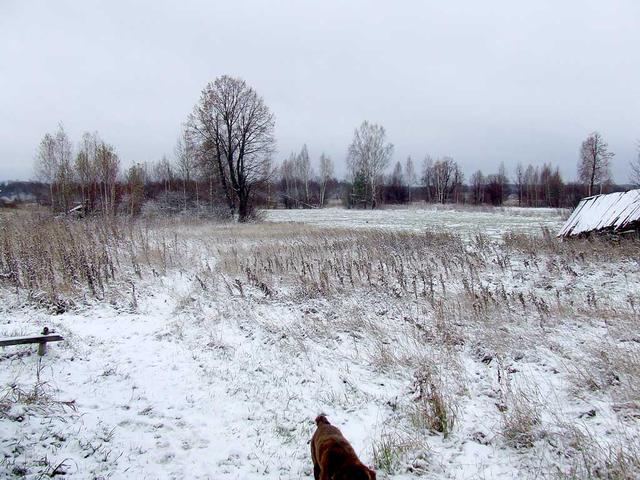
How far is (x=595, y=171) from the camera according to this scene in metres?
45.0

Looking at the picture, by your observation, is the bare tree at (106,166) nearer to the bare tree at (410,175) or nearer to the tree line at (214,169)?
the tree line at (214,169)

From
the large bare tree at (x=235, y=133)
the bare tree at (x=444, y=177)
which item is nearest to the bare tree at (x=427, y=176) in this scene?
the bare tree at (x=444, y=177)

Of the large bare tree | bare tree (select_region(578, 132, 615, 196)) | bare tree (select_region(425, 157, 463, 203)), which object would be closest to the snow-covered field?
the large bare tree

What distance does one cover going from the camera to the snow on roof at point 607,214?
11045 mm

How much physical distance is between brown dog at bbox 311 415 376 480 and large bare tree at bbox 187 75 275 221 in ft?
92.2

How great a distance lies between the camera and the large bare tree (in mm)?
29203

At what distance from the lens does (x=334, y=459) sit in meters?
2.38

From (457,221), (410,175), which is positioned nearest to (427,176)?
(410,175)

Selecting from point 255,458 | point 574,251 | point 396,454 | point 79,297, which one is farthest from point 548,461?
point 574,251

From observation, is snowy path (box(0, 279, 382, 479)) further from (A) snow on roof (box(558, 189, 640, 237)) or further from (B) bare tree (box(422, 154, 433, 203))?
(B) bare tree (box(422, 154, 433, 203))

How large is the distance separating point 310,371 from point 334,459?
2.58m

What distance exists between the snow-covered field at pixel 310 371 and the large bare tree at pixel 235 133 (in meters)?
21.7

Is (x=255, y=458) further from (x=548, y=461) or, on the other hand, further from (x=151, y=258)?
(x=151, y=258)

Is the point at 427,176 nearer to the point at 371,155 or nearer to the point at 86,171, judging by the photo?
the point at 371,155
